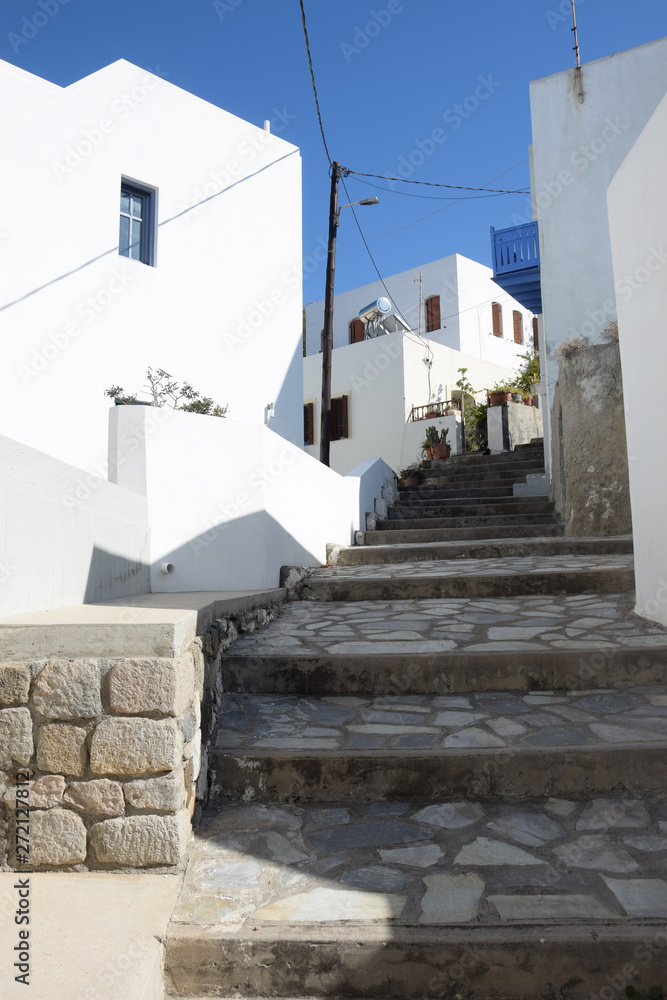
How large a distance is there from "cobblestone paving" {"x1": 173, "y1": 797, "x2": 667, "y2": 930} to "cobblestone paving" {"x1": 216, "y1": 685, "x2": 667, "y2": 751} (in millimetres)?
229

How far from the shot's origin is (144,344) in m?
8.03

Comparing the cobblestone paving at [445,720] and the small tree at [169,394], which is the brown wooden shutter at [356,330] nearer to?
the small tree at [169,394]

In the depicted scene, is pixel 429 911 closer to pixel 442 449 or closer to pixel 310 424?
pixel 442 449

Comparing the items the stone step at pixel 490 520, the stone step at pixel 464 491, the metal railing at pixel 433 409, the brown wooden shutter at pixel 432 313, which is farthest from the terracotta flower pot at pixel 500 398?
the brown wooden shutter at pixel 432 313

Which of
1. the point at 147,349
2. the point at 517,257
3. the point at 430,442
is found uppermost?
the point at 517,257

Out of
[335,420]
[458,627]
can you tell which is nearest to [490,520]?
[458,627]

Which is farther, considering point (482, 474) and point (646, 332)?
point (482, 474)

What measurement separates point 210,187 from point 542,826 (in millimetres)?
9200

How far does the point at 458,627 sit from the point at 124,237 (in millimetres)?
6890

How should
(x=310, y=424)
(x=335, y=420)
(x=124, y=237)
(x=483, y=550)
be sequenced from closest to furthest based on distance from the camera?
(x=483, y=550), (x=124, y=237), (x=335, y=420), (x=310, y=424)

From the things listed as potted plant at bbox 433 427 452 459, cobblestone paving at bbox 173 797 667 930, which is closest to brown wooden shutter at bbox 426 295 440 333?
potted plant at bbox 433 427 452 459

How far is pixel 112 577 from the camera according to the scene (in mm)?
3395

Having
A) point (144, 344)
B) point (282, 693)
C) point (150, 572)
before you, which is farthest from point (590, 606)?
point (144, 344)

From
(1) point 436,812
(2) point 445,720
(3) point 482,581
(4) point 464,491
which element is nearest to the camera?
(1) point 436,812
